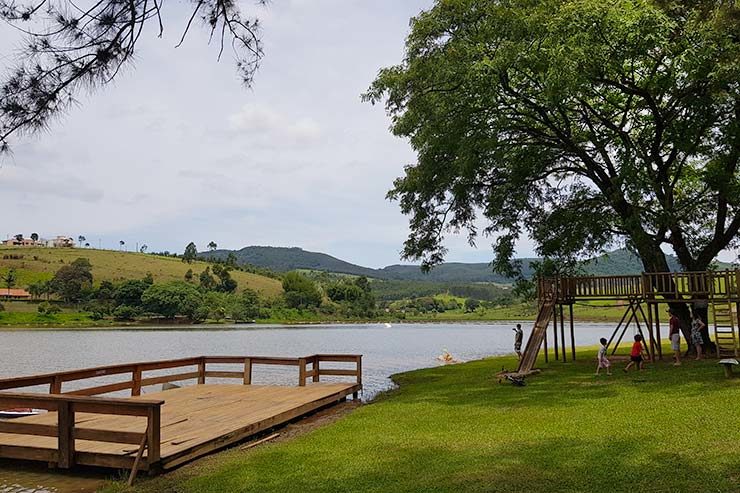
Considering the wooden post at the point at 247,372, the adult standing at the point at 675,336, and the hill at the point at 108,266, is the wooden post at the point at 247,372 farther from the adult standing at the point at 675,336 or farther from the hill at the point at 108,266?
the hill at the point at 108,266

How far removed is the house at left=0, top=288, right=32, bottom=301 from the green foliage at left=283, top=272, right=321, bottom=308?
48.7 metres

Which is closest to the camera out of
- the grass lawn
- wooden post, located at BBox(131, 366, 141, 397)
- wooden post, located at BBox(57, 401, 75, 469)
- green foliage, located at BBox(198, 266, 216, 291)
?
the grass lawn

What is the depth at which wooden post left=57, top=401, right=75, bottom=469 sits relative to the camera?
29.5 ft

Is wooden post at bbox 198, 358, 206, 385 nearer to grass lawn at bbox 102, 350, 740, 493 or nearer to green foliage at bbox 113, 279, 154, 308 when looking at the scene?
grass lawn at bbox 102, 350, 740, 493

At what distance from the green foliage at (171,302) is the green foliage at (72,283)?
10953 mm

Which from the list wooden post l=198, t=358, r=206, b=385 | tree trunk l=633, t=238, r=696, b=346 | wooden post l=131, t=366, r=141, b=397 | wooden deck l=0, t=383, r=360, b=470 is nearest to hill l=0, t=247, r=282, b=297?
wooden post l=198, t=358, r=206, b=385

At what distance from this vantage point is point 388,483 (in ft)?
25.3

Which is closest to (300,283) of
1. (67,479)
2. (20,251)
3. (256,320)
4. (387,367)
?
(256,320)

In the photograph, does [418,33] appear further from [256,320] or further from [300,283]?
[300,283]

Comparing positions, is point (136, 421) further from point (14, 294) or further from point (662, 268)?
point (14, 294)

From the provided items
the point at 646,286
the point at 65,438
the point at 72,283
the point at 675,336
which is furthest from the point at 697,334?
the point at 72,283

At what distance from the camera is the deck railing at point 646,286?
19250 millimetres

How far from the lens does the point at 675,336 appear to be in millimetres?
18859

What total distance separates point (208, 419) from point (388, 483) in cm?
536
